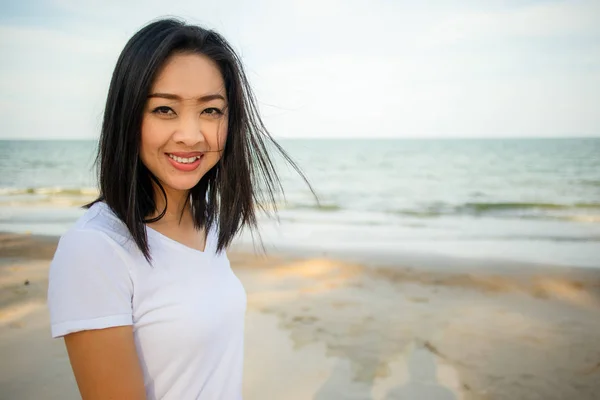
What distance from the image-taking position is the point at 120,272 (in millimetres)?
1308

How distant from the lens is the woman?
1.24 metres

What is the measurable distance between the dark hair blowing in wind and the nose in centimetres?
13

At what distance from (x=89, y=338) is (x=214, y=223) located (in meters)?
0.86

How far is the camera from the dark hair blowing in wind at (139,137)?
4.95 feet

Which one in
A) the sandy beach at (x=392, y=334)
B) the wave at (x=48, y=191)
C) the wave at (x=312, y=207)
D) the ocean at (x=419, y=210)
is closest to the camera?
the sandy beach at (x=392, y=334)

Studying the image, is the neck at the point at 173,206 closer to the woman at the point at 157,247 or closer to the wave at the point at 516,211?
the woman at the point at 157,247

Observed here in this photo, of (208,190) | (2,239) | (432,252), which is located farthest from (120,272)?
(2,239)

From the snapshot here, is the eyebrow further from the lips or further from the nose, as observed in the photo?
the lips

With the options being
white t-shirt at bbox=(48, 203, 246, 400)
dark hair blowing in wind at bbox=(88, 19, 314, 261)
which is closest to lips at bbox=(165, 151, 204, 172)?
dark hair blowing in wind at bbox=(88, 19, 314, 261)

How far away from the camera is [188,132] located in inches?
62.4

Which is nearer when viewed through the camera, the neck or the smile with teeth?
the smile with teeth

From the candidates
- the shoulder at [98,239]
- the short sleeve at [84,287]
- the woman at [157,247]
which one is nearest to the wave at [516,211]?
the woman at [157,247]

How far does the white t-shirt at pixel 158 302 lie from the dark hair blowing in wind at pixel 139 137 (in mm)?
84

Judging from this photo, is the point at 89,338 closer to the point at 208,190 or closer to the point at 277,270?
the point at 208,190
